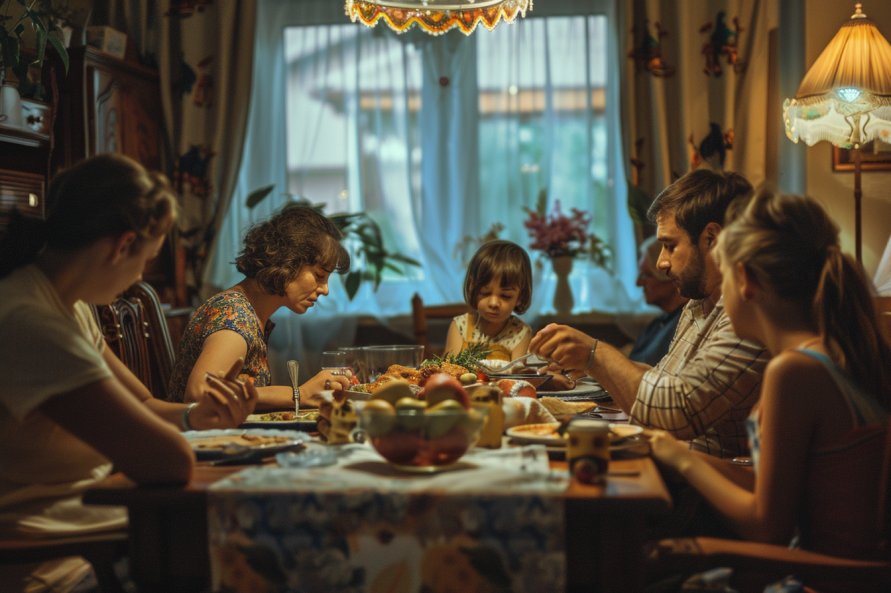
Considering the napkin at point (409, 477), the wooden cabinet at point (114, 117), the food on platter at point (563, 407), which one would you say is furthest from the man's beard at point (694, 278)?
the wooden cabinet at point (114, 117)

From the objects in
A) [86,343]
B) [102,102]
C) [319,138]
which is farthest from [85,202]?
[319,138]

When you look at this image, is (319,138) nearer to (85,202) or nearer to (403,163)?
(403,163)

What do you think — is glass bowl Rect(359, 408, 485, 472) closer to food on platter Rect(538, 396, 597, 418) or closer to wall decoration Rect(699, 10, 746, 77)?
food on platter Rect(538, 396, 597, 418)

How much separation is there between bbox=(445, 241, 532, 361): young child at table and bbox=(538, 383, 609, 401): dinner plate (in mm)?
753

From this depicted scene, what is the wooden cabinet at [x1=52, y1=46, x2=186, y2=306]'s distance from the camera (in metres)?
3.42

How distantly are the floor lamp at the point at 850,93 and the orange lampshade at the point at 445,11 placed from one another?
1502 mm

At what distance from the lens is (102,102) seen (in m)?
3.52

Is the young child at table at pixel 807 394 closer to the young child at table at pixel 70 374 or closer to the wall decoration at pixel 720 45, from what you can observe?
the young child at table at pixel 70 374

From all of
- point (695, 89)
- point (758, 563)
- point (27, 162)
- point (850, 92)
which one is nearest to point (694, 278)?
point (758, 563)

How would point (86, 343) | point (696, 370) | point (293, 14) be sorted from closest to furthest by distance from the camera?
point (86, 343), point (696, 370), point (293, 14)

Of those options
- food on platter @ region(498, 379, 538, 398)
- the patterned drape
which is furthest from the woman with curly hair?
the patterned drape

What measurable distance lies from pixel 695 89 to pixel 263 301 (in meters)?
2.55

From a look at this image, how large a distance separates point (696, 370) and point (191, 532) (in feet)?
3.28

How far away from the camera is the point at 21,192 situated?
2.84 meters
